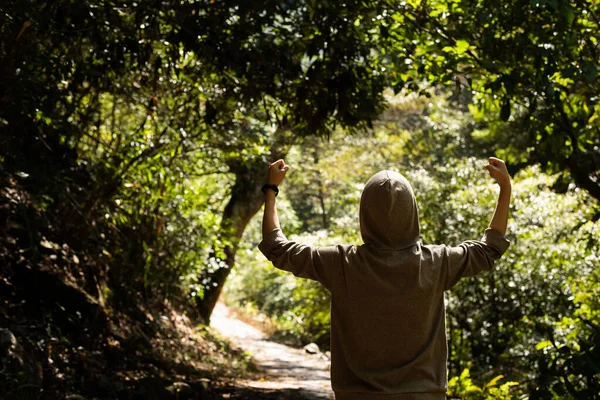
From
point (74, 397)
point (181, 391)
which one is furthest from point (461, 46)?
point (74, 397)

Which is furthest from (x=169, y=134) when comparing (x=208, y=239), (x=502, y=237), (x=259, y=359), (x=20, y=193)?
(x=259, y=359)

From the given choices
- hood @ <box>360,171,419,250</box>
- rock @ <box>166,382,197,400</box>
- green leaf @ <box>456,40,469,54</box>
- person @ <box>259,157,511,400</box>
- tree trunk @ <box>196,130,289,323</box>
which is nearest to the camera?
person @ <box>259,157,511,400</box>

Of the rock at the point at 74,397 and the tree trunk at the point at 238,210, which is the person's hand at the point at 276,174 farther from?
the tree trunk at the point at 238,210

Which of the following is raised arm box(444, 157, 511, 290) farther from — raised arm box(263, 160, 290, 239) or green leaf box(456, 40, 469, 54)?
green leaf box(456, 40, 469, 54)

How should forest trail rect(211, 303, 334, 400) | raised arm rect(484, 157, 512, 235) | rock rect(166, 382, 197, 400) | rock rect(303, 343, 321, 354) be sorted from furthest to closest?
rock rect(303, 343, 321, 354)
forest trail rect(211, 303, 334, 400)
rock rect(166, 382, 197, 400)
raised arm rect(484, 157, 512, 235)

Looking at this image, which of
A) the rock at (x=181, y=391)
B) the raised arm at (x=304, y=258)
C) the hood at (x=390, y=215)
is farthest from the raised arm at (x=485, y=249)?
the rock at (x=181, y=391)

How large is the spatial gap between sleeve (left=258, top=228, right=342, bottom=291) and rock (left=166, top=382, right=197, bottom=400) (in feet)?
16.1

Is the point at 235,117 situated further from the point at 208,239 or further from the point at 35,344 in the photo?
the point at 35,344

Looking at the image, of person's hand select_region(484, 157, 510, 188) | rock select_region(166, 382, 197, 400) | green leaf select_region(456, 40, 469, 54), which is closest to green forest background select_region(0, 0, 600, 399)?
green leaf select_region(456, 40, 469, 54)

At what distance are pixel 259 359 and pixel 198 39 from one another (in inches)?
440

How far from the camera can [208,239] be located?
38.3 feet

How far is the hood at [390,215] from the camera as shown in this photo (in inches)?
120

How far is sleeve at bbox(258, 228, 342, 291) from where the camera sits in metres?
3.04

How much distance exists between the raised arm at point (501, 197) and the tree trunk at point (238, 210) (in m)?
9.71
